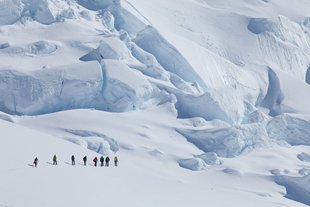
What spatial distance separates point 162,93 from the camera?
59469 mm

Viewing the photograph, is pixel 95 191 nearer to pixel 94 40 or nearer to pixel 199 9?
pixel 94 40

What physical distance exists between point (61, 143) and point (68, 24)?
29.0m

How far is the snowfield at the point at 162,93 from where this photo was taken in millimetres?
51688

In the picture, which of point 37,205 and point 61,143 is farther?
point 61,143

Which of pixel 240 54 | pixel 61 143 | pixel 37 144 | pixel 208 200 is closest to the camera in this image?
pixel 208 200

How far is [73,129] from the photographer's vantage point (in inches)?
2058

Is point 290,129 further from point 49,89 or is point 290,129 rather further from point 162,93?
point 49,89

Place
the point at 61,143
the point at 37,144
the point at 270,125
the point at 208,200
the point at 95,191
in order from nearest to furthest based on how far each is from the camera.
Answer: the point at 95,191, the point at 208,200, the point at 37,144, the point at 61,143, the point at 270,125

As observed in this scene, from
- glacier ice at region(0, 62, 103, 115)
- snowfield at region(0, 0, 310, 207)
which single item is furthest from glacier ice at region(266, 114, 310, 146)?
glacier ice at region(0, 62, 103, 115)

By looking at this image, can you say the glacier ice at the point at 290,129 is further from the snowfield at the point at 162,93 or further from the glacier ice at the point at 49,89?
the glacier ice at the point at 49,89

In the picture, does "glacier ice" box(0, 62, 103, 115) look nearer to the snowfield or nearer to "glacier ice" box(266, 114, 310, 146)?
the snowfield

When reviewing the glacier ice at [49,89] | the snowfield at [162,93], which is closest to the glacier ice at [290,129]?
the snowfield at [162,93]

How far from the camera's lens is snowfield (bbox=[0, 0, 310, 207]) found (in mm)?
51688

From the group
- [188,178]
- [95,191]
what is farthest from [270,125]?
[95,191]
